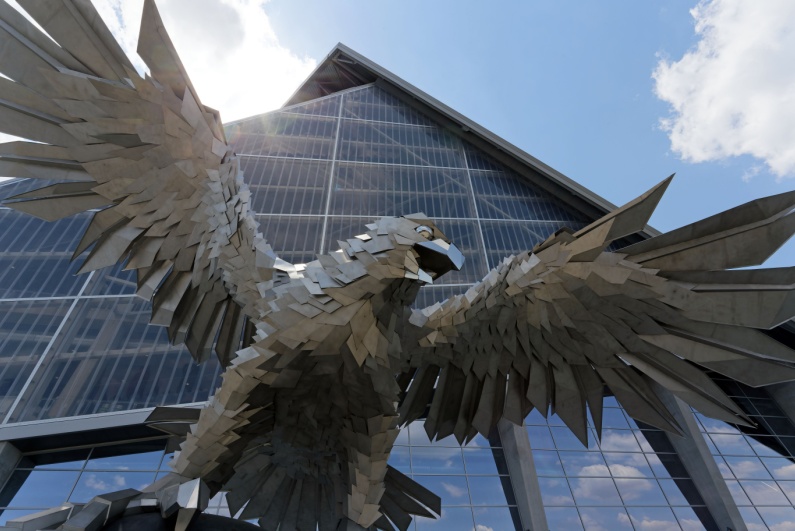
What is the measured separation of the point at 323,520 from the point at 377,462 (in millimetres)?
1379

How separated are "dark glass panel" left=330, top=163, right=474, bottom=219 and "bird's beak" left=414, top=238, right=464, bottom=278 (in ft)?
39.2

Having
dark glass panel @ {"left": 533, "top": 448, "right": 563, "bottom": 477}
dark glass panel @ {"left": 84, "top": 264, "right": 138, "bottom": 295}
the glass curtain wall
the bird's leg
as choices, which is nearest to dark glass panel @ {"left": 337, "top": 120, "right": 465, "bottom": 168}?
the glass curtain wall

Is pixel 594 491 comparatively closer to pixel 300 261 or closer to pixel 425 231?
pixel 300 261

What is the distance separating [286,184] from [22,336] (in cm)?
868

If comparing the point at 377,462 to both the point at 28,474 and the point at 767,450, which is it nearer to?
the point at 28,474

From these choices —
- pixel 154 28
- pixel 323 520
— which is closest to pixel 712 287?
pixel 323 520

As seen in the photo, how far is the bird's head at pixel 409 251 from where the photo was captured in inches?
117

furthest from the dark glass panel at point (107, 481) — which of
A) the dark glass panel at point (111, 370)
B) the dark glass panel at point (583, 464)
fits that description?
the dark glass panel at point (583, 464)

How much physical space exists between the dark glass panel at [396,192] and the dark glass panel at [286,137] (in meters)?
1.74

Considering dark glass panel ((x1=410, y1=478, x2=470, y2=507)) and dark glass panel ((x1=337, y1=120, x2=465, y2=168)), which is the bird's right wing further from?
dark glass panel ((x1=337, y1=120, x2=465, y2=168))

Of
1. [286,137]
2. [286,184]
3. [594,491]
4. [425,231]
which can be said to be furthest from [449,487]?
[286,137]

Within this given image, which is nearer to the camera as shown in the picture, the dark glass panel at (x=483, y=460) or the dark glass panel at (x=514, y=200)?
the dark glass panel at (x=483, y=460)

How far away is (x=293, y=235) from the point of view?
1376 cm

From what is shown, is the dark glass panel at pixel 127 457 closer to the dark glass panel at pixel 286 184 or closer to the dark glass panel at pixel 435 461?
the dark glass panel at pixel 435 461
